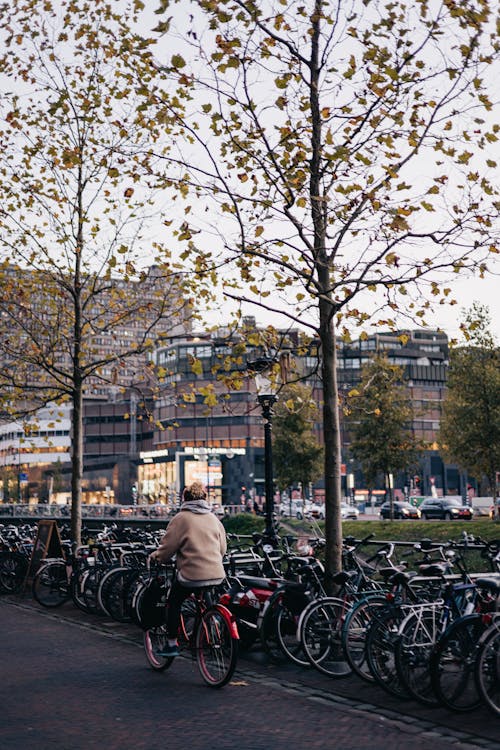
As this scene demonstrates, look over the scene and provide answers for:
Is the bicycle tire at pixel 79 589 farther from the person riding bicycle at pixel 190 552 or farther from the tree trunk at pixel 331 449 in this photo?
the person riding bicycle at pixel 190 552

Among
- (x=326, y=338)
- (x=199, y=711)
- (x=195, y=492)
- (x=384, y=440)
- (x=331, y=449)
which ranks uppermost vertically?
(x=384, y=440)

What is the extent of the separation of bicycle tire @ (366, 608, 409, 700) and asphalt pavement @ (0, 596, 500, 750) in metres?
0.16

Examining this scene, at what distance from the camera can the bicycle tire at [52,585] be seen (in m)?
15.8

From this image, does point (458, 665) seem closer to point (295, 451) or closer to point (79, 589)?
point (79, 589)

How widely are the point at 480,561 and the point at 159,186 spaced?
12702mm

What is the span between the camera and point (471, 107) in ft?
36.6

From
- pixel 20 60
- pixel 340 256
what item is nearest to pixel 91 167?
pixel 20 60

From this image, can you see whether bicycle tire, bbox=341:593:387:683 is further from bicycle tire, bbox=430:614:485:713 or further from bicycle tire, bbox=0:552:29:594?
bicycle tire, bbox=0:552:29:594

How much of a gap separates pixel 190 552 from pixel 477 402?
126 feet

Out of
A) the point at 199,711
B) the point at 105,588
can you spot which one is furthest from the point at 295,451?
the point at 199,711

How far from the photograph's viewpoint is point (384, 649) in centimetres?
826

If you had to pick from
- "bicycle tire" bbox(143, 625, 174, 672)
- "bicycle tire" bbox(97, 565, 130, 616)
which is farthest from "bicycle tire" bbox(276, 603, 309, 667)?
"bicycle tire" bbox(97, 565, 130, 616)

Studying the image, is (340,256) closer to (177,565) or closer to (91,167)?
(177,565)

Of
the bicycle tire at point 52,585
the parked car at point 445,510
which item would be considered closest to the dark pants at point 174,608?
the bicycle tire at point 52,585
